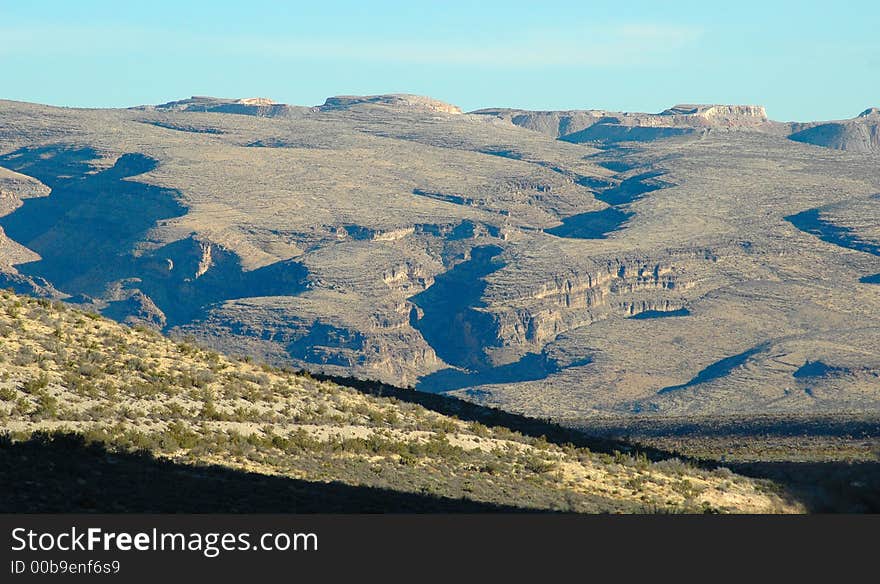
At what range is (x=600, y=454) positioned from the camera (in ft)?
180

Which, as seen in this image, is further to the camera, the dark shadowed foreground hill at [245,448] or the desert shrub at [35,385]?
the desert shrub at [35,385]

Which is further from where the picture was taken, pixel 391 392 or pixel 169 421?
pixel 391 392

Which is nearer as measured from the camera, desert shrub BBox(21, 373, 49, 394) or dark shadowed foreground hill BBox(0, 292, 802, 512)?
→ dark shadowed foreground hill BBox(0, 292, 802, 512)

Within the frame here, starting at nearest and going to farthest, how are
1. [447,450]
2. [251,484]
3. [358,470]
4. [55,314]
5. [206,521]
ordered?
[206,521] < [251,484] < [358,470] < [447,450] < [55,314]

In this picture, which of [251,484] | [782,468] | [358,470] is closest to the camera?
[251,484]

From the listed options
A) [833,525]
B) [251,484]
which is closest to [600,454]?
[251,484]

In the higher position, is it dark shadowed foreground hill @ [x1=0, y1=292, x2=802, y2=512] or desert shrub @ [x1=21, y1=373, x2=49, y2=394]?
desert shrub @ [x1=21, y1=373, x2=49, y2=394]

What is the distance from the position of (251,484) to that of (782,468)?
91.4ft

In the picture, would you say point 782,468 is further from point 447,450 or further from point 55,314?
point 55,314

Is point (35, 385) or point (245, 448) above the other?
point (35, 385)

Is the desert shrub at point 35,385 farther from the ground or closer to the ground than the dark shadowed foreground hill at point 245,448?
farther from the ground

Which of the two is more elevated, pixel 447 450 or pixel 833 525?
pixel 833 525

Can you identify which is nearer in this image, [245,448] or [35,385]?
[245,448]

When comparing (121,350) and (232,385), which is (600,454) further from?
(121,350)
